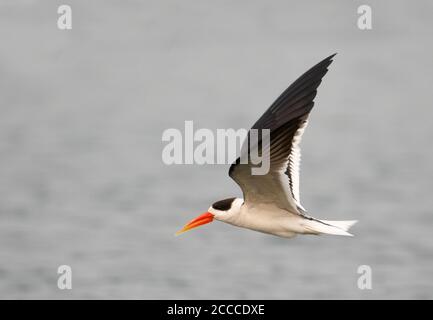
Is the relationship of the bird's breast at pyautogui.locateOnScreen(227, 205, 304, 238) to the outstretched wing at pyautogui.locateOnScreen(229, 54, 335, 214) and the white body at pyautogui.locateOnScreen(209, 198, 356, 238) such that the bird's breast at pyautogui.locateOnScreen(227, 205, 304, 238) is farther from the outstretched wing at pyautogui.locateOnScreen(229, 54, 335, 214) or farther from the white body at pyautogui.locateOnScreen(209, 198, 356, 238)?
the outstretched wing at pyautogui.locateOnScreen(229, 54, 335, 214)

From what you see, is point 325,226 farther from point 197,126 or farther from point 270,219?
point 197,126

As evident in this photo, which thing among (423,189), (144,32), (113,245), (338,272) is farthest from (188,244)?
(144,32)

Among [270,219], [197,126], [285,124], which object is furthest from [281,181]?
[197,126]

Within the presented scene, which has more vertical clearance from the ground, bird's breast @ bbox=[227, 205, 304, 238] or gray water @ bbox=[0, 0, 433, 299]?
gray water @ bbox=[0, 0, 433, 299]

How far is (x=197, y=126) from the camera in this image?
21641 mm

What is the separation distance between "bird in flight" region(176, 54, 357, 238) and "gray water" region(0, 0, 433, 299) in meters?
6.19

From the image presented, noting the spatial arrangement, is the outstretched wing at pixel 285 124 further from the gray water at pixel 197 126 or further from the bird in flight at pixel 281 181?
the gray water at pixel 197 126

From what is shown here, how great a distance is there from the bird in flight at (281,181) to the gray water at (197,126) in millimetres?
6191

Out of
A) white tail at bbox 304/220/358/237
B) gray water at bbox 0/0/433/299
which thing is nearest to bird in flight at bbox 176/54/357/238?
white tail at bbox 304/220/358/237

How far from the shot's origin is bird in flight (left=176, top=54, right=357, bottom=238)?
28.1 feet

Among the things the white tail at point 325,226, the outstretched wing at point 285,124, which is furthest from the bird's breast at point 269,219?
the outstretched wing at point 285,124

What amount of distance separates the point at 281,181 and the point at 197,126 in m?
12.8

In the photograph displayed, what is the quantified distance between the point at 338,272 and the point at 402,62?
8.88m

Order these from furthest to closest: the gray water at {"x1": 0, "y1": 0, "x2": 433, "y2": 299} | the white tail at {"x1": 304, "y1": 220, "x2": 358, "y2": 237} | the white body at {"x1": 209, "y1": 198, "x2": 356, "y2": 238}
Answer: the gray water at {"x1": 0, "y1": 0, "x2": 433, "y2": 299} < the white body at {"x1": 209, "y1": 198, "x2": 356, "y2": 238} < the white tail at {"x1": 304, "y1": 220, "x2": 358, "y2": 237}
